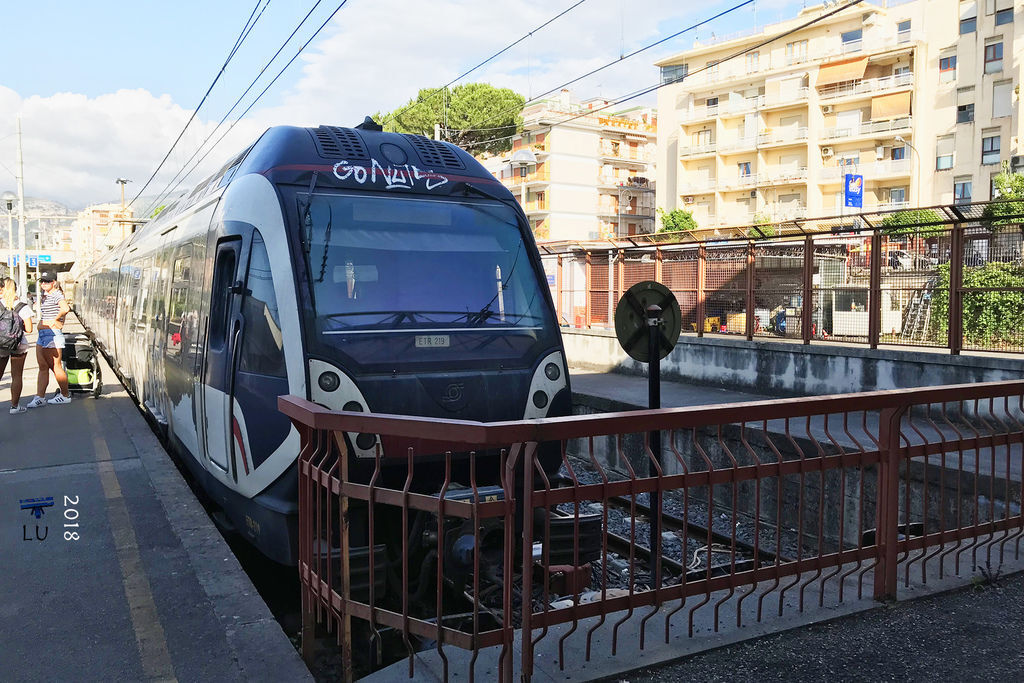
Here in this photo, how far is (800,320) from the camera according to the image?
13.2 m

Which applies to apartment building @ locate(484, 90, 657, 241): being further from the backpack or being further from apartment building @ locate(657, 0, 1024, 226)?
the backpack

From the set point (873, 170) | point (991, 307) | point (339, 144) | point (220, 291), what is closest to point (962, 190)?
point (873, 170)

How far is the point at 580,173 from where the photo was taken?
65062 millimetres

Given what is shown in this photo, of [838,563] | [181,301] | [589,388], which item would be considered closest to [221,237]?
[181,301]

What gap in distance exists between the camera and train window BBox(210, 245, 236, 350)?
5.80 metres

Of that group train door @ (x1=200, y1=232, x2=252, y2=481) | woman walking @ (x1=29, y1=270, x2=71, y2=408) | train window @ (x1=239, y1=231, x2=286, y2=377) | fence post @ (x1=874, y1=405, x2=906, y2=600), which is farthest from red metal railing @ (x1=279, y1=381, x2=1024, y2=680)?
woman walking @ (x1=29, y1=270, x2=71, y2=408)

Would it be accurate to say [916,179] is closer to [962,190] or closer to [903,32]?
[962,190]

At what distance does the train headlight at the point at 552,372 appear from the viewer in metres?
5.53

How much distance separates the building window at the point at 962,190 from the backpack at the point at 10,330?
138ft

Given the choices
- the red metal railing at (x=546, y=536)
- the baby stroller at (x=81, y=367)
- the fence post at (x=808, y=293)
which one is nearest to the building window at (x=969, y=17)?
the fence post at (x=808, y=293)

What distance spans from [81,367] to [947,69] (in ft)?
149

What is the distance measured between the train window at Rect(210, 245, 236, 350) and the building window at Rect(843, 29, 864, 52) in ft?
165

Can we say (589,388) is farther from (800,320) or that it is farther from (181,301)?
(181,301)

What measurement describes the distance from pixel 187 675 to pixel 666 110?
5922 centimetres
